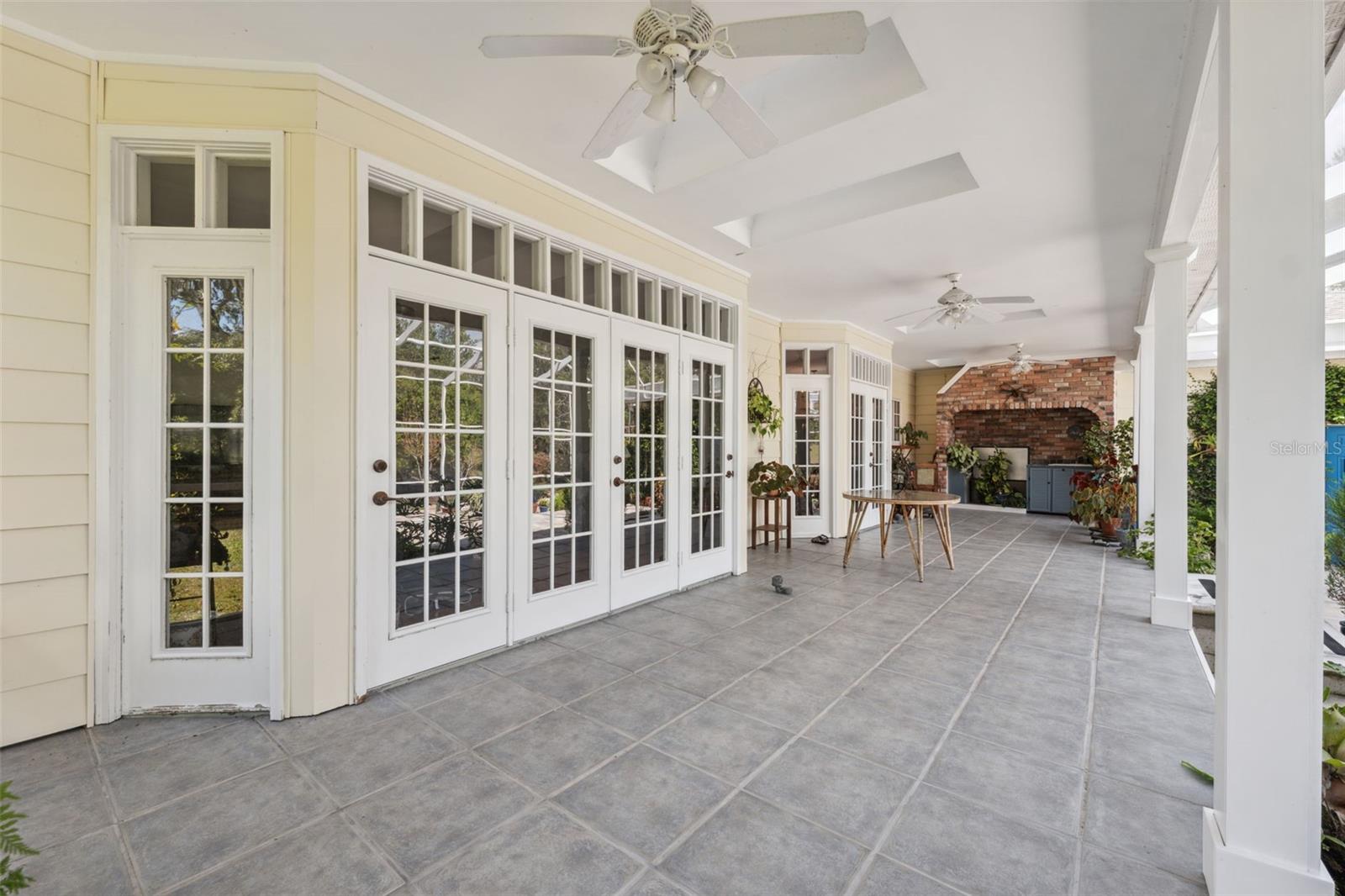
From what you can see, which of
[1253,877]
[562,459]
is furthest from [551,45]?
[1253,877]

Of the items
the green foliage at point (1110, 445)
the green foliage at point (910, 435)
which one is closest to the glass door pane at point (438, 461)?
the green foliage at point (1110, 445)

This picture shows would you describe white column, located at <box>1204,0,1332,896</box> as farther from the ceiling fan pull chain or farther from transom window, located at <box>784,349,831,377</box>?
transom window, located at <box>784,349,831,377</box>

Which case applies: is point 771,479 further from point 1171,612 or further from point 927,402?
point 927,402

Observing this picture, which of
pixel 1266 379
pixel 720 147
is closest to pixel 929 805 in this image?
pixel 1266 379

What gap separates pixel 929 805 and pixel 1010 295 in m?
5.59

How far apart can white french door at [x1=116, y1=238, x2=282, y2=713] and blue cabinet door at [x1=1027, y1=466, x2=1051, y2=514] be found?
10.7 m

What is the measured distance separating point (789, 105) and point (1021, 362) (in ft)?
25.1

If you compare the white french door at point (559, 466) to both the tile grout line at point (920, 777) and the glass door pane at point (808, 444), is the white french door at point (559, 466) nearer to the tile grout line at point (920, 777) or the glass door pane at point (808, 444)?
the tile grout line at point (920, 777)

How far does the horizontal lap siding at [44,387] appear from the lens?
2211mm

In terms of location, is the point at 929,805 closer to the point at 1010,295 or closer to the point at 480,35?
the point at 480,35

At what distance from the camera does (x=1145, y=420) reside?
271 inches

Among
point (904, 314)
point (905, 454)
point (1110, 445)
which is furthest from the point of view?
point (905, 454)

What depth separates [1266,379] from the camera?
151 centimetres

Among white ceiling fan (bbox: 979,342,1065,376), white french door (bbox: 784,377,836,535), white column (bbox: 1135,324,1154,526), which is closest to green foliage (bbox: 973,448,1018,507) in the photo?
→ white ceiling fan (bbox: 979,342,1065,376)
